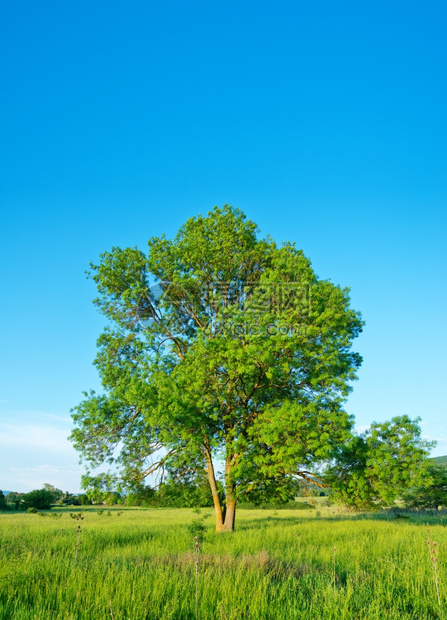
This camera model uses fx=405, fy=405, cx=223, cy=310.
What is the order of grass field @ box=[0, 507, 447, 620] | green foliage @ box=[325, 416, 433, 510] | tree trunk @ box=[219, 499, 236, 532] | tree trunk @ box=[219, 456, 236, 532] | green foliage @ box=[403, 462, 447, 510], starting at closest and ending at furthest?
grass field @ box=[0, 507, 447, 620], green foliage @ box=[325, 416, 433, 510], tree trunk @ box=[219, 456, 236, 532], tree trunk @ box=[219, 499, 236, 532], green foliage @ box=[403, 462, 447, 510]

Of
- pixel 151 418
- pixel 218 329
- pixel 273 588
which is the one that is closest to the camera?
pixel 273 588

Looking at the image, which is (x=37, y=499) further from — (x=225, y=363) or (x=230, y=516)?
(x=225, y=363)

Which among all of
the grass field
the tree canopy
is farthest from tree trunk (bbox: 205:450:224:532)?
the grass field

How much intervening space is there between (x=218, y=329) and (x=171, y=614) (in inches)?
646

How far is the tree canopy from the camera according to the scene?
17359 mm

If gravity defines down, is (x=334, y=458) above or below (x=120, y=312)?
below

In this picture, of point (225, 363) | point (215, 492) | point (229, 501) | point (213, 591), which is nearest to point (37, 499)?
point (215, 492)

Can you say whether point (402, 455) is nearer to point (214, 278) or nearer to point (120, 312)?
point (214, 278)

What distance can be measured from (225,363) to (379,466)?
800 centimetres

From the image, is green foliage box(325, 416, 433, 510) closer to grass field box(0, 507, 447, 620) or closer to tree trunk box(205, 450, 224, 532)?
tree trunk box(205, 450, 224, 532)

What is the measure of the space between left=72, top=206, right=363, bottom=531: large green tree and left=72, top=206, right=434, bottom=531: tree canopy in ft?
0.21

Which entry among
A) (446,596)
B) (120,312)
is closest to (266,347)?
(120,312)

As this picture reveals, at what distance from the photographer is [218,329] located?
2102 centimetres

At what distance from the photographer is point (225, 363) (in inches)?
712
